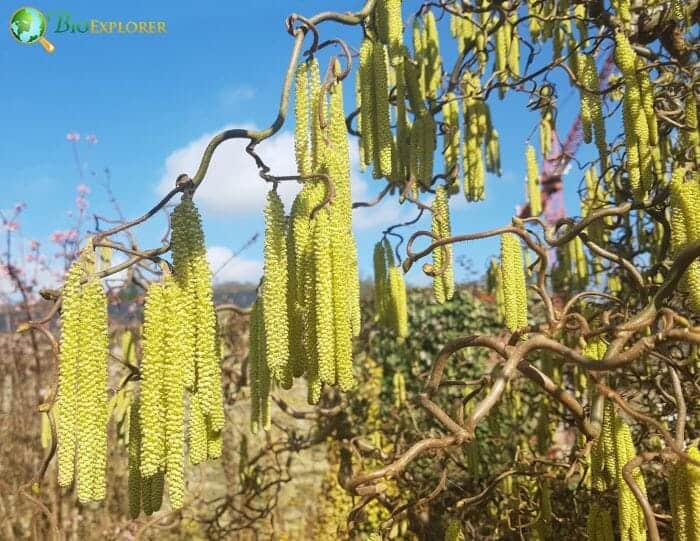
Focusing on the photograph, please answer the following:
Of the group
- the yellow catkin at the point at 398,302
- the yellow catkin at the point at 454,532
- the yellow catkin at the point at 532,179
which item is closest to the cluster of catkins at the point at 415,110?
the yellow catkin at the point at 532,179

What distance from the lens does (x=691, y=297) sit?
1.44 m

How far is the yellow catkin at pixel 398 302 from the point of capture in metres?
2.29

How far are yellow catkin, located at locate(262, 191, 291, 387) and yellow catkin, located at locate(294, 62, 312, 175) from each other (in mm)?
127

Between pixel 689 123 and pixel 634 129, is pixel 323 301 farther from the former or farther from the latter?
pixel 689 123

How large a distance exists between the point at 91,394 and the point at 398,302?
1511 millimetres

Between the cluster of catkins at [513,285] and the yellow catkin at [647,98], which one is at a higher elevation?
the yellow catkin at [647,98]

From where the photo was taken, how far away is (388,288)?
2336 millimetres

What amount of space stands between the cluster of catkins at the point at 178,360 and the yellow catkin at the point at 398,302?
4.32ft

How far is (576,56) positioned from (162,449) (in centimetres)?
213

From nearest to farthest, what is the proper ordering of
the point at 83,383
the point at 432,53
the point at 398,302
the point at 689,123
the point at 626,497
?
1. the point at 83,383
2. the point at 626,497
3. the point at 689,123
4. the point at 398,302
5. the point at 432,53

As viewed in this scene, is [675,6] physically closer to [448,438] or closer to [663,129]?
[663,129]

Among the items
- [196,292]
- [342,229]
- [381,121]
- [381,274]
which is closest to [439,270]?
[381,121]

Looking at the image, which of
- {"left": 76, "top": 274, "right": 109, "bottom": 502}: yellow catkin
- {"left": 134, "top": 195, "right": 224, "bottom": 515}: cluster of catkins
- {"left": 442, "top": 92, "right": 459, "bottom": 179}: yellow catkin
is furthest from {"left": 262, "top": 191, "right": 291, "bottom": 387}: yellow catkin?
{"left": 442, "top": 92, "right": 459, "bottom": 179}: yellow catkin

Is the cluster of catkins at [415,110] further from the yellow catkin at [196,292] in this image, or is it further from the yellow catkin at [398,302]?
the yellow catkin at [196,292]
